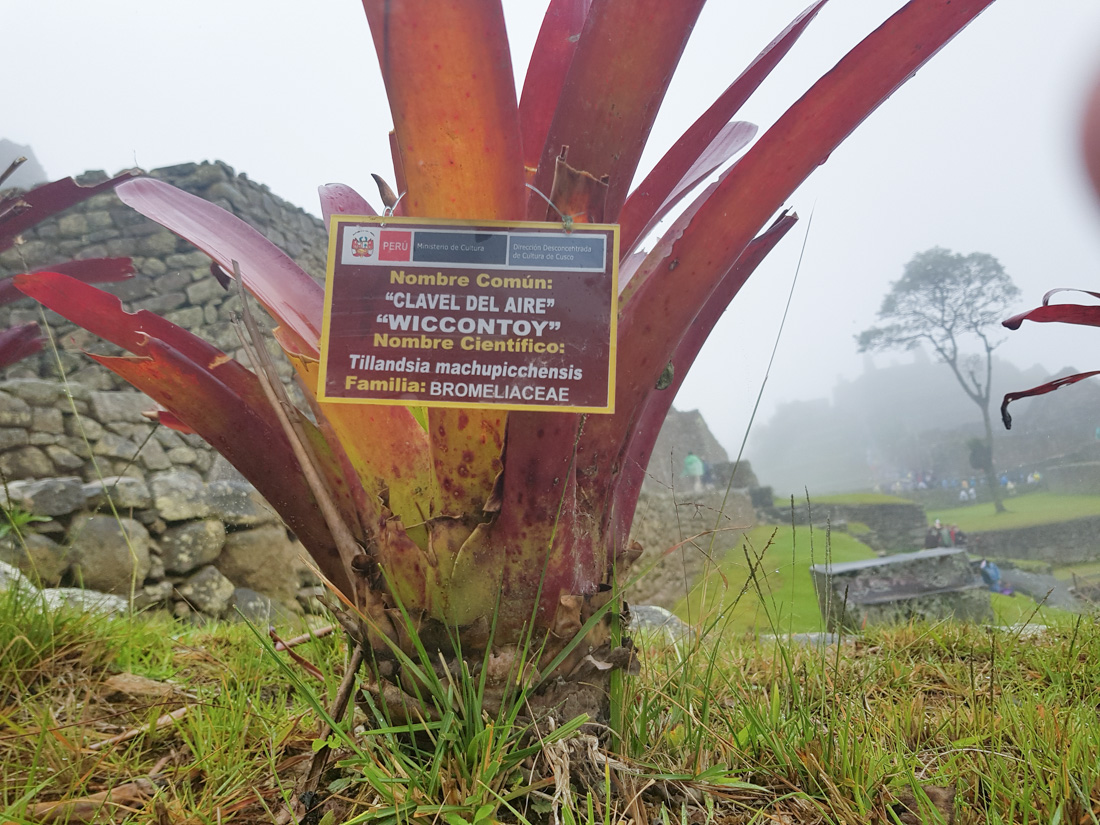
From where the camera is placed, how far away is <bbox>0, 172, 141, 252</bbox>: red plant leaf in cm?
107

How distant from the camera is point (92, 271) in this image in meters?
1.09

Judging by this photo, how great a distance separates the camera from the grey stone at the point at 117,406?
13.7 feet

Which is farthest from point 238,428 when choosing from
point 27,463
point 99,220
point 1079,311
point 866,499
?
point 866,499

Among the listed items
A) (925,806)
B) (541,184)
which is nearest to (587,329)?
(541,184)

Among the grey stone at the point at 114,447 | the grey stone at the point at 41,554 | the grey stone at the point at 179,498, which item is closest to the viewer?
the grey stone at the point at 41,554

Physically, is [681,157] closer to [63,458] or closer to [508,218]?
[508,218]

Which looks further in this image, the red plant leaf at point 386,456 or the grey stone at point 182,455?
the grey stone at point 182,455

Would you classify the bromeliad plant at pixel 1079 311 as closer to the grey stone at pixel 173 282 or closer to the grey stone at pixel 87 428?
the grey stone at pixel 87 428

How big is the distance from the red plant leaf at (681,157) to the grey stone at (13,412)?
445cm

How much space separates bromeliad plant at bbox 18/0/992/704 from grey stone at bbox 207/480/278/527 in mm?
2821

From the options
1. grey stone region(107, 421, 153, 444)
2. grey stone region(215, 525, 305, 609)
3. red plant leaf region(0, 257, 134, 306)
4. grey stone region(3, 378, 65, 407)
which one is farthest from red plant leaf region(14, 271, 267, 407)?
grey stone region(107, 421, 153, 444)

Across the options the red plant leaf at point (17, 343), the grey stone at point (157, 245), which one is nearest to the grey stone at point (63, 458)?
the grey stone at point (157, 245)

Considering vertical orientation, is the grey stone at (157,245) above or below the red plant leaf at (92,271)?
above

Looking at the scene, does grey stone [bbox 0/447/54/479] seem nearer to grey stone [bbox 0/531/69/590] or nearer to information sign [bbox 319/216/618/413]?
grey stone [bbox 0/531/69/590]
